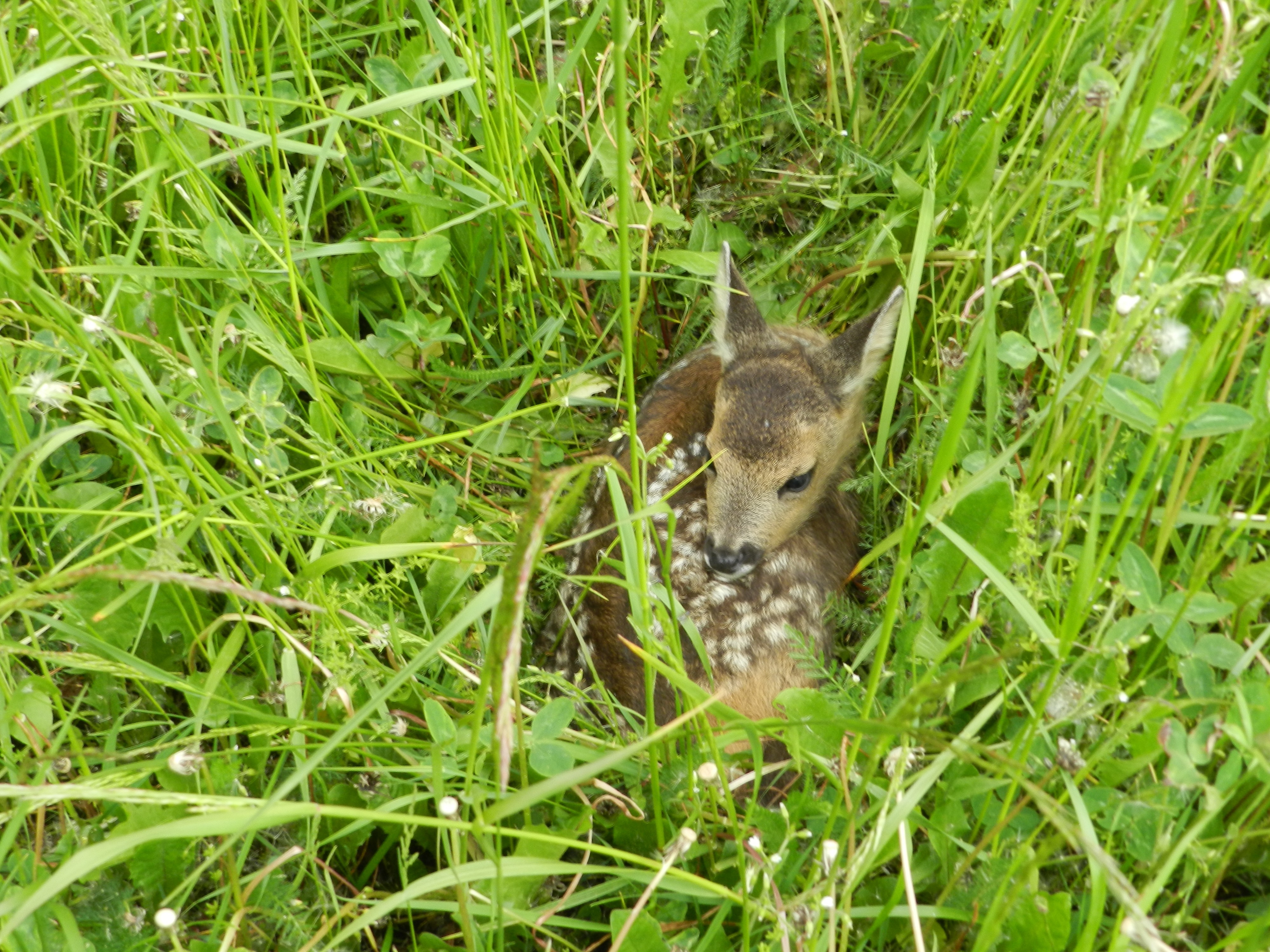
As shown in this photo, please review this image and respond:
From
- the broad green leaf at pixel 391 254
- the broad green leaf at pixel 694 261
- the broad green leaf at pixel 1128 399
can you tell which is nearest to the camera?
the broad green leaf at pixel 1128 399

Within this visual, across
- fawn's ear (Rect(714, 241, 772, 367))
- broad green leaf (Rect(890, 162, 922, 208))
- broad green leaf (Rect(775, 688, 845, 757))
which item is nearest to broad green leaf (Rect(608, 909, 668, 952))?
broad green leaf (Rect(775, 688, 845, 757))

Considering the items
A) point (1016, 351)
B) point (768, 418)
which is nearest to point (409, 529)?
point (768, 418)

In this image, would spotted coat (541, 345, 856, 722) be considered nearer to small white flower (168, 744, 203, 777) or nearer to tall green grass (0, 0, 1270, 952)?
tall green grass (0, 0, 1270, 952)

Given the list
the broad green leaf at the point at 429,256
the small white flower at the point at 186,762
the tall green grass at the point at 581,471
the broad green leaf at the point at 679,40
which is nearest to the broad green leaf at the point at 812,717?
the tall green grass at the point at 581,471

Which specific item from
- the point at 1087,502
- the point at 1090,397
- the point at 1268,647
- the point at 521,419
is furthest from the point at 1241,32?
the point at 521,419

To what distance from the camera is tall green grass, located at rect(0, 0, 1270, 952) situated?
1.98 metres

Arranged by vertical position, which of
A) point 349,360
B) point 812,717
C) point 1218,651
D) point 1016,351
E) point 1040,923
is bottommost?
point 1040,923

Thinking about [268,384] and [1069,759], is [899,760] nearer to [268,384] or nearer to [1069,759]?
→ [1069,759]

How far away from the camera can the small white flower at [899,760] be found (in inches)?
79.4

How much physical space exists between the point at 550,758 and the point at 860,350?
1.77 meters

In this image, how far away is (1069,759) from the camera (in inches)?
87.2

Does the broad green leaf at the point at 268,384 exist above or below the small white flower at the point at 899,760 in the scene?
above

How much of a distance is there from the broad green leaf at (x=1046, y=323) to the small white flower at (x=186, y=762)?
2032mm

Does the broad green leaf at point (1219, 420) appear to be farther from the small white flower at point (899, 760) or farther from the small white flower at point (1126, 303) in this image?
the small white flower at point (899, 760)
